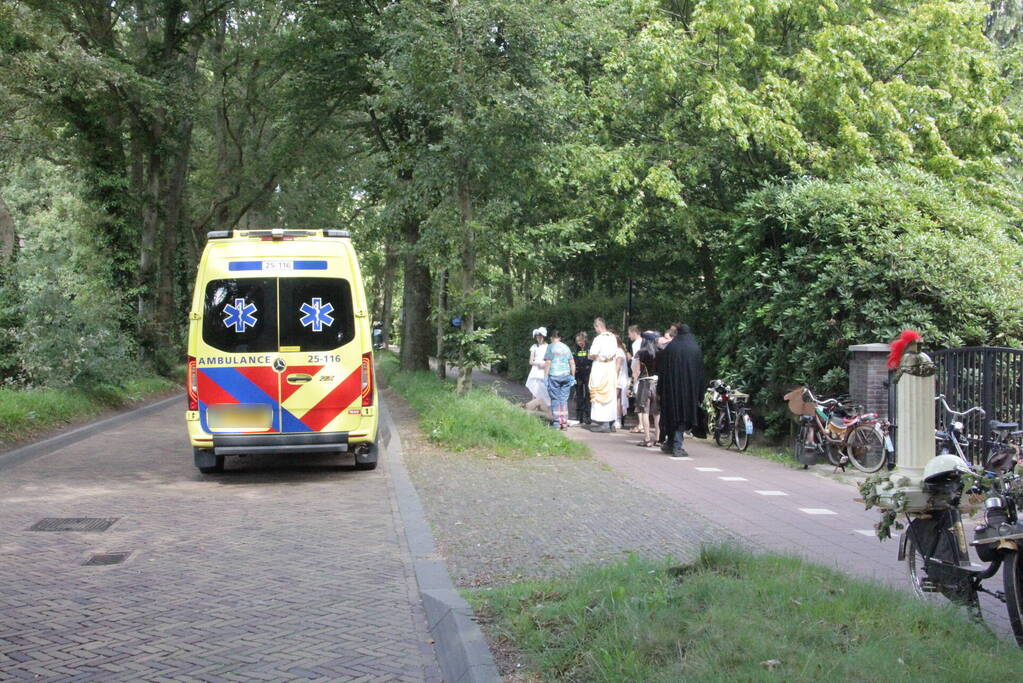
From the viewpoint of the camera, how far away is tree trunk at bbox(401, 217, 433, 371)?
23.6 metres

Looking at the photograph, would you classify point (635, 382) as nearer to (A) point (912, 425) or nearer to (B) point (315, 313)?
(B) point (315, 313)

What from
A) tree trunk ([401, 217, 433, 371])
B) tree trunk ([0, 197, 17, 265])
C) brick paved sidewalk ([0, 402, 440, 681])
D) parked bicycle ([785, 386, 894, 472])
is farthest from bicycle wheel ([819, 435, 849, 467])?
tree trunk ([0, 197, 17, 265])

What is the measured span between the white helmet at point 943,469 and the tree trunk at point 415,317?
17426 mm

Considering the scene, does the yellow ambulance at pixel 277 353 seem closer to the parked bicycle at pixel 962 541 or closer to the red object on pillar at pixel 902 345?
the red object on pillar at pixel 902 345

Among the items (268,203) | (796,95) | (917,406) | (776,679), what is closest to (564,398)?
(796,95)

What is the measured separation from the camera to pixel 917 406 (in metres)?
5.41

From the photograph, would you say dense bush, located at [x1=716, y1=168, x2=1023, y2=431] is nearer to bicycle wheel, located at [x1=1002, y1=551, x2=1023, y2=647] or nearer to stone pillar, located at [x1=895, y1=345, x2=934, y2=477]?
stone pillar, located at [x1=895, y1=345, x2=934, y2=477]

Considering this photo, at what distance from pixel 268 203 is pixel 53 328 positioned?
15.5 m

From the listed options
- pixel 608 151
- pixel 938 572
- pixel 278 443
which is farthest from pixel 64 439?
pixel 938 572

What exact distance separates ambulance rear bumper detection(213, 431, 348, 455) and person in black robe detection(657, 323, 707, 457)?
4.78 meters

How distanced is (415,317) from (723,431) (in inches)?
441

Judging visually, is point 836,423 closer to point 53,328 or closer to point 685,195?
point 685,195

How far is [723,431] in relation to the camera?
14.9 m

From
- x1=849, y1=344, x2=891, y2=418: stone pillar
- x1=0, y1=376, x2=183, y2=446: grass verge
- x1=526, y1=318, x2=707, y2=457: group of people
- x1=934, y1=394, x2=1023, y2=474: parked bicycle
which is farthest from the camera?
x1=0, y1=376, x2=183, y2=446: grass verge
